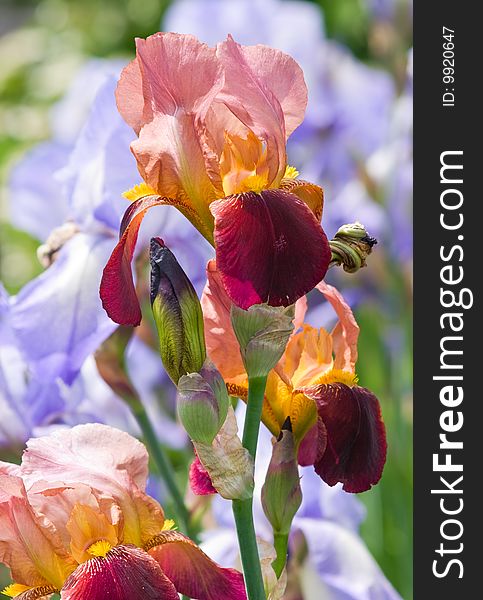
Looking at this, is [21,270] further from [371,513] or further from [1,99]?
[371,513]

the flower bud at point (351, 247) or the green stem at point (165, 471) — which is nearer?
the flower bud at point (351, 247)

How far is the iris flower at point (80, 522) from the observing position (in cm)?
52

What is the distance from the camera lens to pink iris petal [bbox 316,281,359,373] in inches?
22.6

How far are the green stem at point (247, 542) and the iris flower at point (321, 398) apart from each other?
0.06 m

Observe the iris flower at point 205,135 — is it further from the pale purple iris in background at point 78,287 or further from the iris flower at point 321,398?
the pale purple iris in background at point 78,287

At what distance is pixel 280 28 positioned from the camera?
1960mm

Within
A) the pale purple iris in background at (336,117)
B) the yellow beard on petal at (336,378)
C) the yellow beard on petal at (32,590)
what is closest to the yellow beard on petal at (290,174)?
the yellow beard on petal at (336,378)

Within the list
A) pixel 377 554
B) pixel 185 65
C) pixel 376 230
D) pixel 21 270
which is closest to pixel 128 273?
pixel 185 65

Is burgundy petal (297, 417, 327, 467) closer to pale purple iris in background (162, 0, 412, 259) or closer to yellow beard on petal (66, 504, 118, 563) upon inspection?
yellow beard on petal (66, 504, 118, 563)

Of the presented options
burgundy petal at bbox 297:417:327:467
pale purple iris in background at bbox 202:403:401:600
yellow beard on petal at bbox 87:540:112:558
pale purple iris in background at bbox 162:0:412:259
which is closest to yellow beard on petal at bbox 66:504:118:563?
yellow beard on petal at bbox 87:540:112:558

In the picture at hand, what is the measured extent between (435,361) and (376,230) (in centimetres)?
87

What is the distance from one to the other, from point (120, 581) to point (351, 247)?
192mm

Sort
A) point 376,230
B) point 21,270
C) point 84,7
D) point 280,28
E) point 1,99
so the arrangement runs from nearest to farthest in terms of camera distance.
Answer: point 376,230 < point 280,28 < point 21,270 < point 1,99 < point 84,7

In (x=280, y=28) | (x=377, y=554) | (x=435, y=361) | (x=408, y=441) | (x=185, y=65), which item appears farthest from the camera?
(x=280, y=28)
